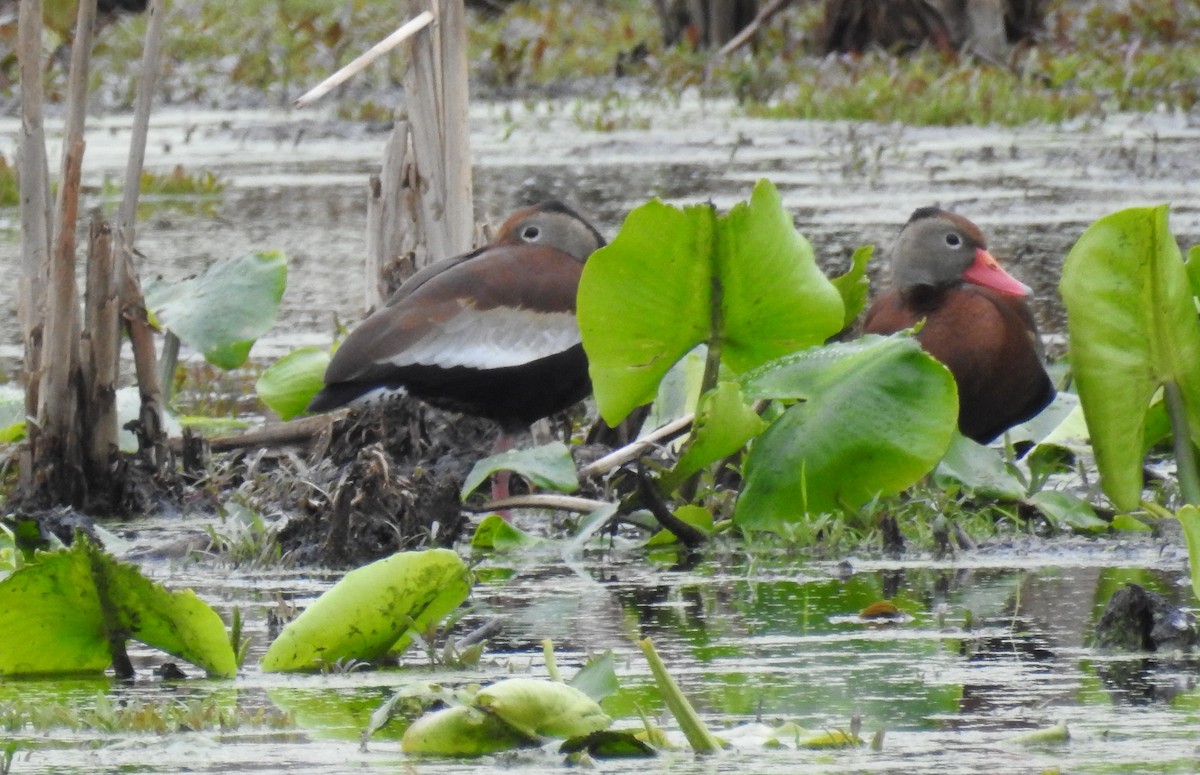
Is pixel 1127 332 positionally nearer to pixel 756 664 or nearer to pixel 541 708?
pixel 756 664

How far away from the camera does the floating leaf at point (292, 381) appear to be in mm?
5359

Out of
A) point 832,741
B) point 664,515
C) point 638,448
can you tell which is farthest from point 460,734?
point 638,448

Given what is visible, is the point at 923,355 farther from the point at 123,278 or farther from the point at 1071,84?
the point at 1071,84

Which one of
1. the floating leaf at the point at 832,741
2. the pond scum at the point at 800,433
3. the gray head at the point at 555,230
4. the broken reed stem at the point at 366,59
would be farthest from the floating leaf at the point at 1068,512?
the floating leaf at the point at 832,741

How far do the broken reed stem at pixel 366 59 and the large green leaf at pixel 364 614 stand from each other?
4.21ft

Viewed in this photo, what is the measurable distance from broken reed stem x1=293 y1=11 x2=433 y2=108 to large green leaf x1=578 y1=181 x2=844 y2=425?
0.67 metres

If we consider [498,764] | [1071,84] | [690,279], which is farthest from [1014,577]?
[1071,84]

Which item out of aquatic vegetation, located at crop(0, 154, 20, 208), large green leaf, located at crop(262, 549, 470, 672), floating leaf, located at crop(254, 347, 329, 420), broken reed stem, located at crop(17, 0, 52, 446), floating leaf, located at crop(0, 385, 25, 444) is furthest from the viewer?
aquatic vegetation, located at crop(0, 154, 20, 208)

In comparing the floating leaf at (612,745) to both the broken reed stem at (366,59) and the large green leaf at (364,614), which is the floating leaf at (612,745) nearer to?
the large green leaf at (364,614)

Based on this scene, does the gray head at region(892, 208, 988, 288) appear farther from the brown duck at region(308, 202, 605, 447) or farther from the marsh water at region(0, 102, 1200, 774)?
the marsh water at region(0, 102, 1200, 774)

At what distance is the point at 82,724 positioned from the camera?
111 inches

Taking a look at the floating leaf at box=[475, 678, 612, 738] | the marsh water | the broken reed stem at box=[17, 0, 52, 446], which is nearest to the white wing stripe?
the marsh water

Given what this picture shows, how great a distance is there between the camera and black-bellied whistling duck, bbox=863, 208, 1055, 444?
488cm

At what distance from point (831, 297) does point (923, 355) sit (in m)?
0.26
